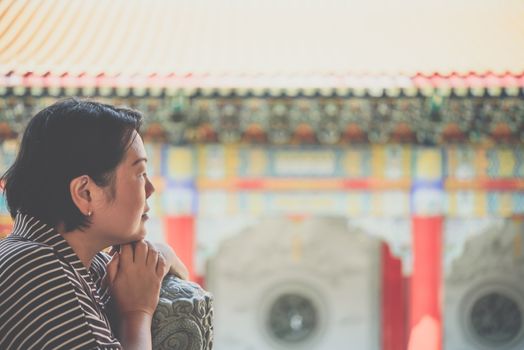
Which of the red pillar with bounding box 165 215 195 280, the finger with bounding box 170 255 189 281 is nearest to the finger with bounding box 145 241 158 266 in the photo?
the finger with bounding box 170 255 189 281

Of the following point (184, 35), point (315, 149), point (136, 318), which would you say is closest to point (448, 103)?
point (315, 149)

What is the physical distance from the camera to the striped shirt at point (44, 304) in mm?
1280

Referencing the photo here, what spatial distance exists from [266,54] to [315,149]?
2.64 ft

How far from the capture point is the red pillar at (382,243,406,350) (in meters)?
8.23

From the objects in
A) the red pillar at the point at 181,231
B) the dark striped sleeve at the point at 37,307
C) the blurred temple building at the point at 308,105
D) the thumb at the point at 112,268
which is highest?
the blurred temple building at the point at 308,105

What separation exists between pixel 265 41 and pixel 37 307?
597 centimetres

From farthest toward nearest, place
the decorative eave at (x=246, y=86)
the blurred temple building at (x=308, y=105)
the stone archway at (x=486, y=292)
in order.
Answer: the stone archway at (x=486, y=292)
the blurred temple building at (x=308, y=105)
the decorative eave at (x=246, y=86)

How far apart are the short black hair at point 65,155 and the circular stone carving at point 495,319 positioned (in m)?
7.34

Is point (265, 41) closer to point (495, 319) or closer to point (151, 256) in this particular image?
point (495, 319)

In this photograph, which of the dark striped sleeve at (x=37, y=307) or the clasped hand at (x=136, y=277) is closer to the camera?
the dark striped sleeve at (x=37, y=307)

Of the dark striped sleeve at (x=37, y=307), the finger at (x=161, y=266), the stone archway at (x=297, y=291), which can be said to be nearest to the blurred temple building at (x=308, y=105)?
the stone archway at (x=297, y=291)

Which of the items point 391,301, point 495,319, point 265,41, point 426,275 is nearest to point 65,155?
point 426,275

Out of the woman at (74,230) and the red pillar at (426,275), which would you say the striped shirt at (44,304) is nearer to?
the woman at (74,230)

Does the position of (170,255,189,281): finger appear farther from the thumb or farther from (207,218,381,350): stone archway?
(207,218,381,350): stone archway
